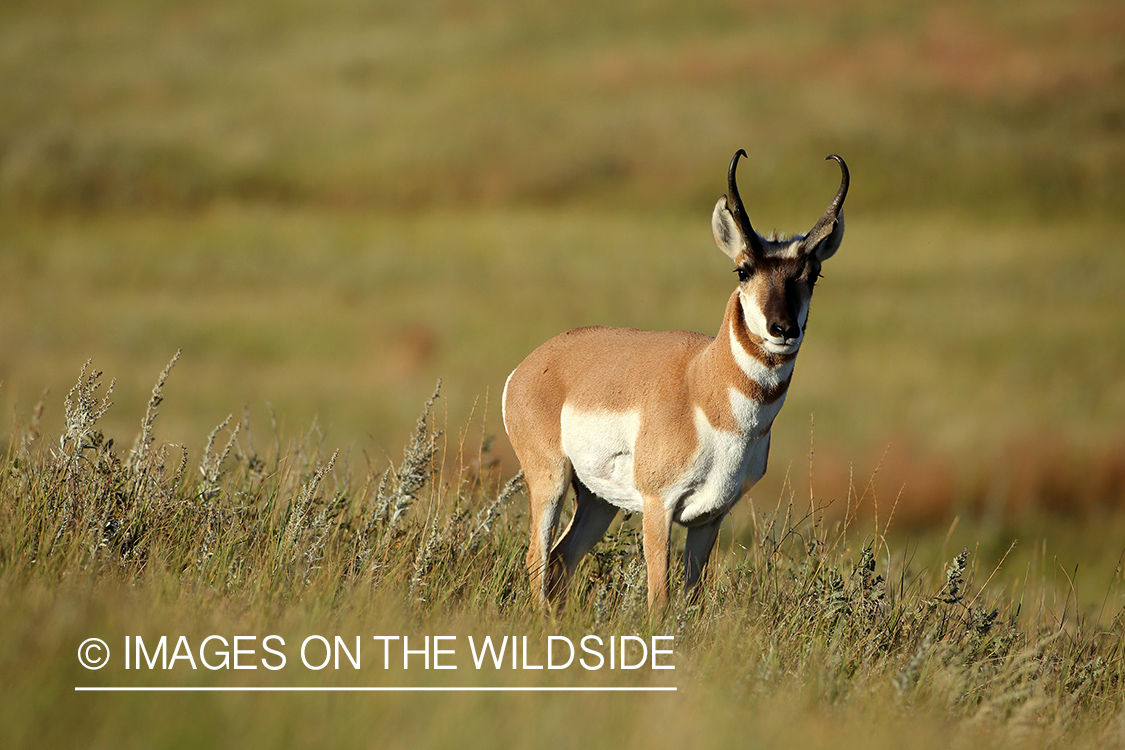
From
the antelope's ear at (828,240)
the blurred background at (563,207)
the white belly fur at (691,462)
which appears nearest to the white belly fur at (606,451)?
the white belly fur at (691,462)

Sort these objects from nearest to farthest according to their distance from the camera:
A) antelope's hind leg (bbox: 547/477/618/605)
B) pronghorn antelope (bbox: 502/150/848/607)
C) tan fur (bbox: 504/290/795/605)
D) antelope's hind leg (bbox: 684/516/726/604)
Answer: pronghorn antelope (bbox: 502/150/848/607) < tan fur (bbox: 504/290/795/605) < antelope's hind leg (bbox: 684/516/726/604) < antelope's hind leg (bbox: 547/477/618/605)

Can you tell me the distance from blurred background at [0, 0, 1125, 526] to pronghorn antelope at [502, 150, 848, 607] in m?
11.9

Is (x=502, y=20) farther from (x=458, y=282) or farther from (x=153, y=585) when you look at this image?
(x=153, y=585)

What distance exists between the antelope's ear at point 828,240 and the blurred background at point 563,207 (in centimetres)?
1282

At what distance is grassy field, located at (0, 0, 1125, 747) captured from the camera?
480 cm

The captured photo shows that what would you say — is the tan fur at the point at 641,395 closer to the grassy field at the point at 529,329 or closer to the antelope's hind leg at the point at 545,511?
the antelope's hind leg at the point at 545,511

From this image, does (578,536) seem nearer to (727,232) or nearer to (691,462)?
(691,462)

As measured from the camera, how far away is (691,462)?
17.5ft

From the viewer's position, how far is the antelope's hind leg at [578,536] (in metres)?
6.15

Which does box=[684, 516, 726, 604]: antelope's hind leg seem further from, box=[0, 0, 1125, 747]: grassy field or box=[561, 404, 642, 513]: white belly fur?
box=[561, 404, 642, 513]: white belly fur

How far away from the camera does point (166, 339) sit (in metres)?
27.7

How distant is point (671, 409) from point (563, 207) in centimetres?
3694

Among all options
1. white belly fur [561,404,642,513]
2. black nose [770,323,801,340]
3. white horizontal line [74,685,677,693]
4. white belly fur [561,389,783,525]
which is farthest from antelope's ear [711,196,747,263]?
white horizontal line [74,685,677,693]

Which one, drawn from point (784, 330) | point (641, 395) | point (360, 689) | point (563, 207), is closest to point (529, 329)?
point (563, 207)
